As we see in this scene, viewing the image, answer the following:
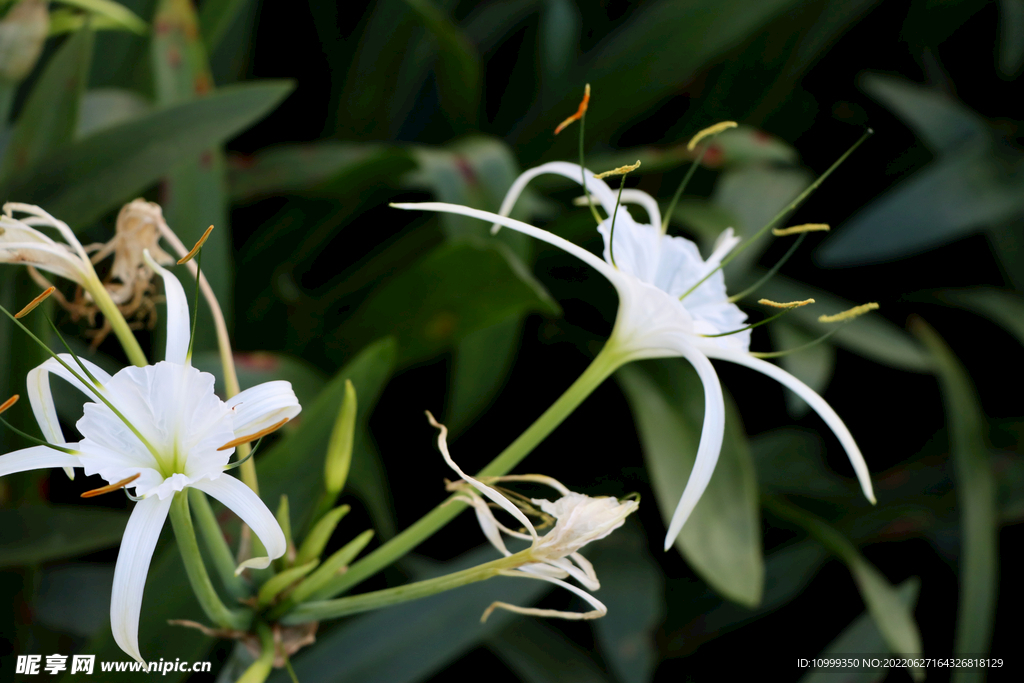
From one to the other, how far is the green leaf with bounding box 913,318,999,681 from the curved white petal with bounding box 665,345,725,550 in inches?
18.9

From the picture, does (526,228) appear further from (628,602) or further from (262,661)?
(628,602)

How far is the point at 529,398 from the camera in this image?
2.33 ft

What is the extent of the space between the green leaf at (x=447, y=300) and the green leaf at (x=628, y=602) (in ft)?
0.75

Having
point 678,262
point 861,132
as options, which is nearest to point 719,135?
point 861,132

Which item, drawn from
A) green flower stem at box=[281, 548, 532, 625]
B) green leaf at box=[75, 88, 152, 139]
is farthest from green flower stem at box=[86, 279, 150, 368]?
green leaf at box=[75, 88, 152, 139]

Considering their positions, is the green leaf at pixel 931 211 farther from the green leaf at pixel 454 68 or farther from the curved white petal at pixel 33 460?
the curved white petal at pixel 33 460

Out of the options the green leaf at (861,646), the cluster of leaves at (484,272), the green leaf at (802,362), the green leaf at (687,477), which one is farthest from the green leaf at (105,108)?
the green leaf at (861,646)

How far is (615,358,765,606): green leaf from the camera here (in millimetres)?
482

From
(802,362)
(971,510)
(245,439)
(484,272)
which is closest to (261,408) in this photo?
(245,439)

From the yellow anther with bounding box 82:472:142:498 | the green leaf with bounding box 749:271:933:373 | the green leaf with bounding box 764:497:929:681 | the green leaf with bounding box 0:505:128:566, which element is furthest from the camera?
the green leaf with bounding box 749:271:933:373

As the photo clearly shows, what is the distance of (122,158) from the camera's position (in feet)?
1.49

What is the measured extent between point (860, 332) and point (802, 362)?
10 centimetres

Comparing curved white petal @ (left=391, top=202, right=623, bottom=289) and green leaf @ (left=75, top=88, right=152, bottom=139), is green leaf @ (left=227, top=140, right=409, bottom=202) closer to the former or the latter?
green leaf @ (left=75, top=88, right=152, bottom=139)

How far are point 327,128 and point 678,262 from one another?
0.60 meters
